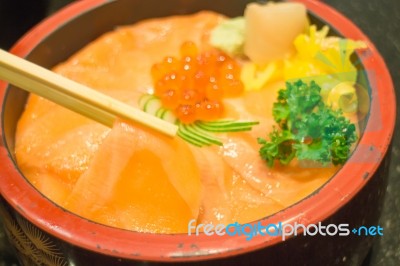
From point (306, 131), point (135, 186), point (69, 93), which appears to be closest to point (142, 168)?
point (135, 186)

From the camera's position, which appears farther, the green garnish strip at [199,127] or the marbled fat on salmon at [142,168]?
the green garnish strip at [199,127]

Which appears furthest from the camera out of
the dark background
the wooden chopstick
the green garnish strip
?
the dark background

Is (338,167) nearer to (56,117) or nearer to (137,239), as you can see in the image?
(137,239)

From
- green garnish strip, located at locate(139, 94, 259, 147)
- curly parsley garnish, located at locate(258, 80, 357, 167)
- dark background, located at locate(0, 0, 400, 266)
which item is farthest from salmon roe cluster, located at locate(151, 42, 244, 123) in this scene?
dark background, located at locate(0, 0, 400, 266)

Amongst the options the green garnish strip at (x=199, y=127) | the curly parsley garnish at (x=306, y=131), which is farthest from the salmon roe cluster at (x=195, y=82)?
the curly parsley garnish at (x=306, y=131)

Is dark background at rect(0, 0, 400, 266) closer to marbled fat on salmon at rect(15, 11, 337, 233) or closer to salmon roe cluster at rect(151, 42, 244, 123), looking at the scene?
marbled fat on salmon at rect(15, 11, 337, 233)

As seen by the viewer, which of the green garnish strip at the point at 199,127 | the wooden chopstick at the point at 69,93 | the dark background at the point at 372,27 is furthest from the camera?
the dark background at the point at 372,27

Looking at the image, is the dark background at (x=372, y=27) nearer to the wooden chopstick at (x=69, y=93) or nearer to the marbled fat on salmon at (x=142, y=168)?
the marbled fat on salmon at (x=142, y=168)

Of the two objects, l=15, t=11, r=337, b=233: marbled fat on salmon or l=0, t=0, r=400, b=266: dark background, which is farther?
l=0, t=0, r=400, b=266: dark background
